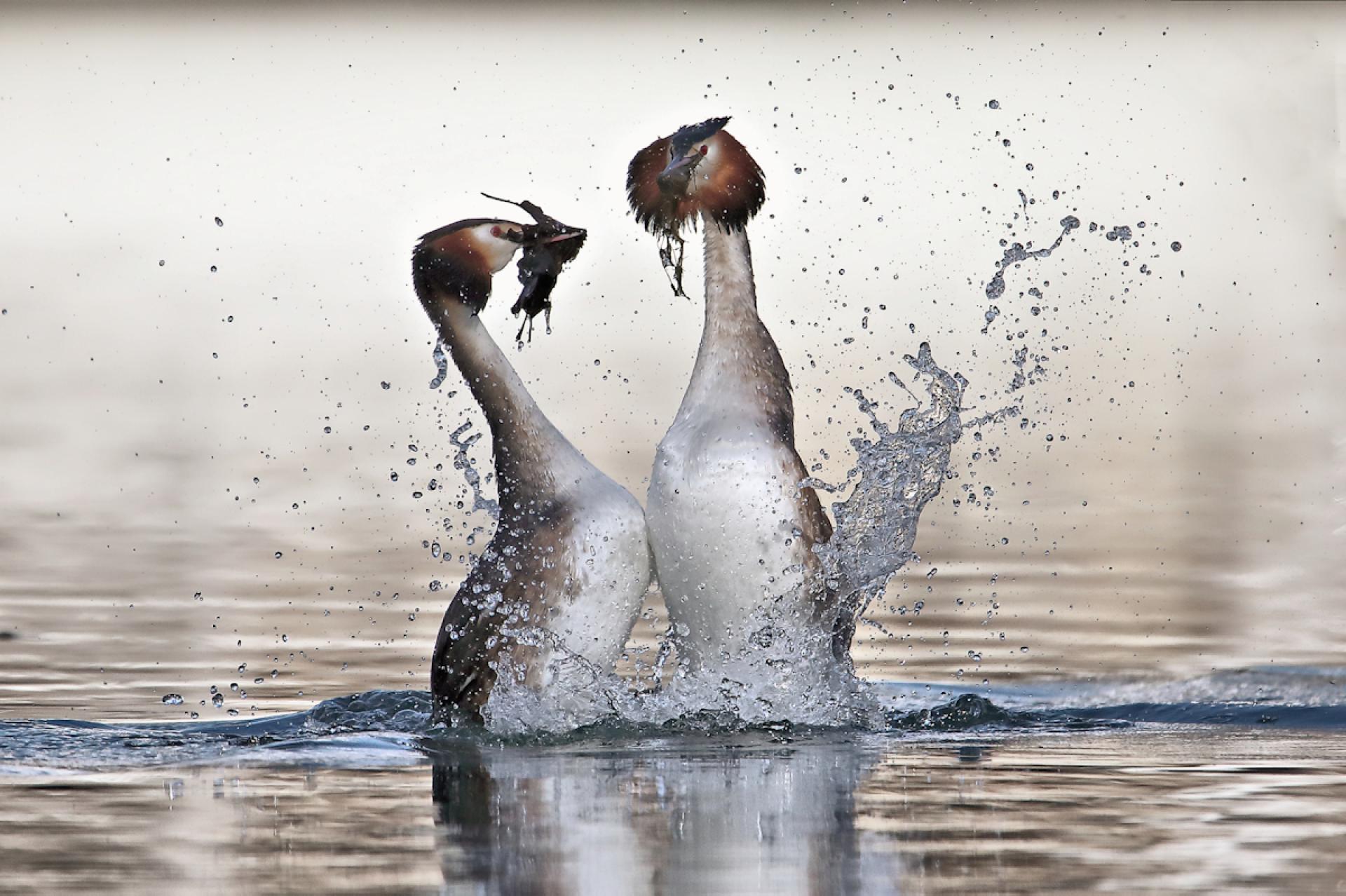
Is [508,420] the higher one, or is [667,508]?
[508,420]

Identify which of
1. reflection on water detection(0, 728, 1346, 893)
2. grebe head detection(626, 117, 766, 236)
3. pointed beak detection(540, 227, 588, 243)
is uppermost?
grebe head detection(626, 117, 766, 236)

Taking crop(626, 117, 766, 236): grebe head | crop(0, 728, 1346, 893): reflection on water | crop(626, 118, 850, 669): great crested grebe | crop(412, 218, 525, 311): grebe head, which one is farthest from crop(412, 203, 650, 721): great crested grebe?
crop(0, 728, 1346, 893): reflection on water

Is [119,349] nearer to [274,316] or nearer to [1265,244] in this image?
[274,316]

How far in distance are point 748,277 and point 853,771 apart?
2.07 metres

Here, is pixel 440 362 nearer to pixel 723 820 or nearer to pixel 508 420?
pixel 508 420

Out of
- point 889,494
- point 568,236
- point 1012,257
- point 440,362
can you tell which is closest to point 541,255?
point 568,236

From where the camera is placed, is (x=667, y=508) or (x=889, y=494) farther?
(x=889, y=494)

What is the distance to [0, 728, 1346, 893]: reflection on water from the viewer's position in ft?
14.5

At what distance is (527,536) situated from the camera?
695 centimetres

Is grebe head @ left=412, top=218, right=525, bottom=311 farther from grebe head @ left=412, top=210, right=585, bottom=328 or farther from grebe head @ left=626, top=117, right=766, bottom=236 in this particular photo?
grebe head @ left=626, top=117, right=766, bottom=236

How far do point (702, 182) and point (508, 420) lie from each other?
928mm

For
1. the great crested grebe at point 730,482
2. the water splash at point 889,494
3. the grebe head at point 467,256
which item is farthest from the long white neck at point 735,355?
the grebe head at point 467,256

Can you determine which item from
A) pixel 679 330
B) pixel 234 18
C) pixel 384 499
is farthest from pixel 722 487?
pixel 234 18

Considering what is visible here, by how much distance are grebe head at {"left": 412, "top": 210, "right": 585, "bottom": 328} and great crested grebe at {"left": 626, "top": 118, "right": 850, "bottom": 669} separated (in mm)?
367
